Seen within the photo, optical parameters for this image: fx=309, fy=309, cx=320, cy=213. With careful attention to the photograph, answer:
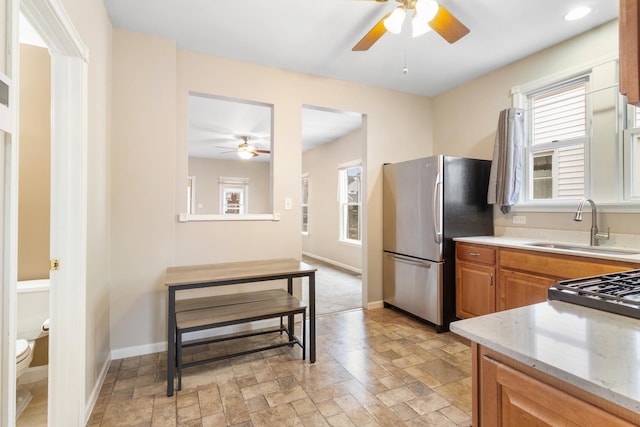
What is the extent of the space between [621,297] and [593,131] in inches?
95.4

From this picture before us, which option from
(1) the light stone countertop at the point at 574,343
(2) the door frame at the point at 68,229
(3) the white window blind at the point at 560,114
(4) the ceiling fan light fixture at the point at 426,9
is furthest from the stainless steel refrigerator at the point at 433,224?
(2) the door frame at the point at 68,229

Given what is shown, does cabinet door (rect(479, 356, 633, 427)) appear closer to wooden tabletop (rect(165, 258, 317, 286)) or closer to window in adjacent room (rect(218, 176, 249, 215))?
wooden tabletop (rect(165, 258, 317, 286))

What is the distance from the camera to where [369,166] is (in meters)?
3.77

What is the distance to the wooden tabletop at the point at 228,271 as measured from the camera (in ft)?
7.23

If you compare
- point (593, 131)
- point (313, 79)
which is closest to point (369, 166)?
point (313, 79)

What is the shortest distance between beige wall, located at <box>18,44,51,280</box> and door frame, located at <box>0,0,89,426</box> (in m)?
0.79

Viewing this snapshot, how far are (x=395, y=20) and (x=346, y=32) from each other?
2.43ft

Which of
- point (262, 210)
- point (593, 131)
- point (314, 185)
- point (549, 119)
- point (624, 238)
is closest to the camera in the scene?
point (624, 238)

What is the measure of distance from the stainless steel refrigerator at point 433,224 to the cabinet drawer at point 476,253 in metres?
0.07

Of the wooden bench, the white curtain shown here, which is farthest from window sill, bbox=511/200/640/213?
the wooden bench

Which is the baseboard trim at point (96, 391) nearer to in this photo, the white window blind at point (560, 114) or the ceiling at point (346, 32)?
the ceiling at point (346, 32)

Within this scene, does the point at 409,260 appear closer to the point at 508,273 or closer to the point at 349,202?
the point at 508,273

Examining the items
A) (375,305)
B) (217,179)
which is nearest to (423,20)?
(375,305)

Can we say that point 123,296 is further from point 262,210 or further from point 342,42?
point 262,210
